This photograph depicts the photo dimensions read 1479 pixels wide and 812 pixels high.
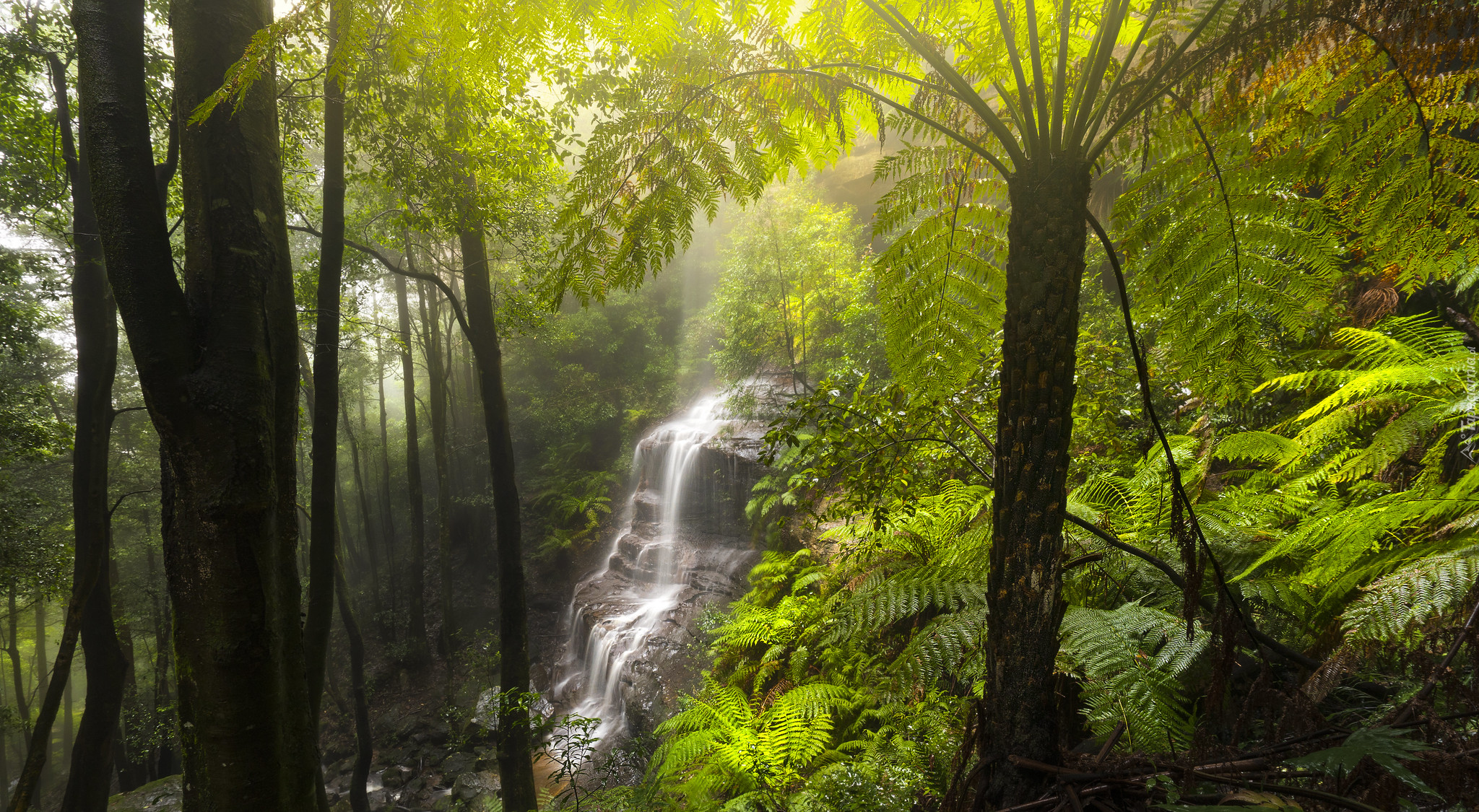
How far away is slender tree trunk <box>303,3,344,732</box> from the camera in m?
4.79

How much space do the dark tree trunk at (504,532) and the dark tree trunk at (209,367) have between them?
3510mm

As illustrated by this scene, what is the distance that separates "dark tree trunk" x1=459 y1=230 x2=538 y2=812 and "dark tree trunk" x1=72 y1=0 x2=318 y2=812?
3.51m

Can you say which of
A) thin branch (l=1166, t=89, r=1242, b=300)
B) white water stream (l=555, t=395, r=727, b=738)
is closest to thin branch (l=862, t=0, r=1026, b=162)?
thin branch (l=1166, t=89, r=1242, b=300)

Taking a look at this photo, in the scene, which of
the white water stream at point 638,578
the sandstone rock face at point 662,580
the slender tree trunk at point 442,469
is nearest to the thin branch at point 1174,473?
the sandstone rock face at point 662,580

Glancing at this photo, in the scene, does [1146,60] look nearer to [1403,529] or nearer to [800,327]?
[1403,529]

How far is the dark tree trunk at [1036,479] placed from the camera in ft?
4.67

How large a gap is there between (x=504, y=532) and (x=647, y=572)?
749 cm

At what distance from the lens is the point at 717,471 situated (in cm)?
1313

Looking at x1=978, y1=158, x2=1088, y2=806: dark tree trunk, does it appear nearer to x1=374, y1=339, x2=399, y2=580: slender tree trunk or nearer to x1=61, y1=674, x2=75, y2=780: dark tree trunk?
x1=374, y1=339, x2=399, y2=580: slender tree trunk

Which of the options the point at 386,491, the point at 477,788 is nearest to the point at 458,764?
the point at 477,788

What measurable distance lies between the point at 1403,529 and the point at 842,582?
3138mm

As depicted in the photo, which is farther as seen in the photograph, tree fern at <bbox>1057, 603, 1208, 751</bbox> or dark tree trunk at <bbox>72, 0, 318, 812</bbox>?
dark tree trunk at <bbox>72, 0, 318, 812</bbox>

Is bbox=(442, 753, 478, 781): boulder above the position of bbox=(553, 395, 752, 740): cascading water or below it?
below

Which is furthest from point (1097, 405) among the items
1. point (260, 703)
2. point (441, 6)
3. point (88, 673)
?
point (88, 673)
